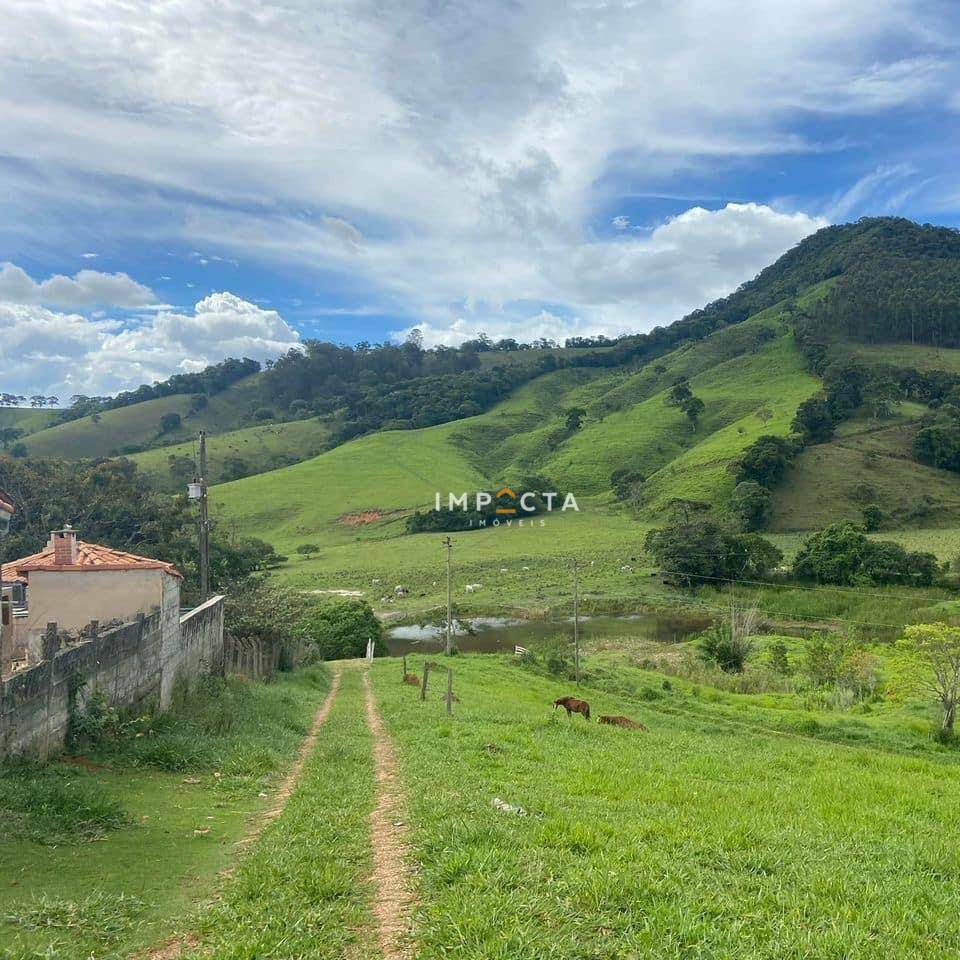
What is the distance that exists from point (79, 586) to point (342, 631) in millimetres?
26013

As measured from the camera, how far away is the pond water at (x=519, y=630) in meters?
47.9

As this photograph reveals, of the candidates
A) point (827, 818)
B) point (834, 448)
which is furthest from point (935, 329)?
point (827, 818)

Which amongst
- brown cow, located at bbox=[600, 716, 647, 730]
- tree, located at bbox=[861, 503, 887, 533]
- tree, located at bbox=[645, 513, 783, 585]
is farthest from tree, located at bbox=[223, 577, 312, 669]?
tree, located at bbox=[861, 503, 887, 533]

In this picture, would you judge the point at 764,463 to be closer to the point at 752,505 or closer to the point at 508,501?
the point at 752,505

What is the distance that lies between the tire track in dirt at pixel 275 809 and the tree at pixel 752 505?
5972 cm

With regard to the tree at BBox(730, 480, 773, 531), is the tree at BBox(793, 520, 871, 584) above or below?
below

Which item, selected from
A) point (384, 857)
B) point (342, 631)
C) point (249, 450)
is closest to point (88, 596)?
point (384, 857)

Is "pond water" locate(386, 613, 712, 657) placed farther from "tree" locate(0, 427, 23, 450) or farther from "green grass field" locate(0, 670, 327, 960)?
"tree" locate(0, 427, 23, 450)

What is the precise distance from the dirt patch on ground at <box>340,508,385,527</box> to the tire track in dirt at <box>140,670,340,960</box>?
66.6 m

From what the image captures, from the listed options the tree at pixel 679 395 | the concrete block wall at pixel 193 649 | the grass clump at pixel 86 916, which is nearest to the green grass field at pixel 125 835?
the grass clump at pixel 86 916

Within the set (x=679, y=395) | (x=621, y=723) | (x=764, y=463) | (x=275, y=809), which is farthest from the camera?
(x=679, y=395)

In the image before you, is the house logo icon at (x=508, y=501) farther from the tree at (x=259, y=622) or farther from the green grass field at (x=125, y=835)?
the green grass field at (x=125, y=835)

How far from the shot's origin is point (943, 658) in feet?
74.1

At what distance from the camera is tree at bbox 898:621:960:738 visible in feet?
72.9
